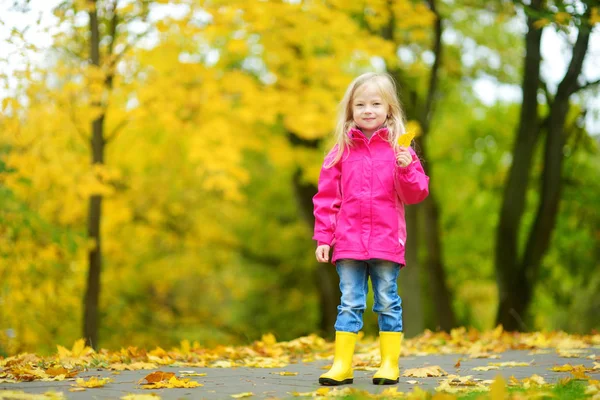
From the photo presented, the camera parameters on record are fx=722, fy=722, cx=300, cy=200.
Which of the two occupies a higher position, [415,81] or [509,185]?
[415,81]

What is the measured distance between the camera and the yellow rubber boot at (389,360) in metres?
3.96

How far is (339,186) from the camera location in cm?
418

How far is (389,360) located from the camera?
4047 millimetres

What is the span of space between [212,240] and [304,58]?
827 cm

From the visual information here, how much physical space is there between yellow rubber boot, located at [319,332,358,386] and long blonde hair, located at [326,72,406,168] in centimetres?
98

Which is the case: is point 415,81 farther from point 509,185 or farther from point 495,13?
point 509,185

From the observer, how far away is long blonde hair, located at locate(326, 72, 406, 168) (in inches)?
163

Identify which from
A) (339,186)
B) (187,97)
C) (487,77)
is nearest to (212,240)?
(487,77)

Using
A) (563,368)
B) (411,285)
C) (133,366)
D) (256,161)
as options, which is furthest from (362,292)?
(256,161)

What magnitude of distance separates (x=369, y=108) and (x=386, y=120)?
0.16 m

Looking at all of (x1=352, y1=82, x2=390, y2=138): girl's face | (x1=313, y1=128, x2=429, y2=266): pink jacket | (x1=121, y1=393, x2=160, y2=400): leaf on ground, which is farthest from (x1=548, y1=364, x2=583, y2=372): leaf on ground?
(x1=121, y1=393, x2=160, y2=400): leaf on ground

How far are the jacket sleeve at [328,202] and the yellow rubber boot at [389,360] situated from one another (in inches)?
24.8

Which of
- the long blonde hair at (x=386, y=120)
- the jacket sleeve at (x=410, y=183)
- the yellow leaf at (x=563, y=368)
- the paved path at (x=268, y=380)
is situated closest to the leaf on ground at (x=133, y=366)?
the paved path at (x=268, y=380)

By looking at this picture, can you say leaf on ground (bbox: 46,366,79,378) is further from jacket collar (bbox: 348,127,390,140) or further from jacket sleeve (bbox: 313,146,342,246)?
jacket collar (bbox: 348,127,390,140)
